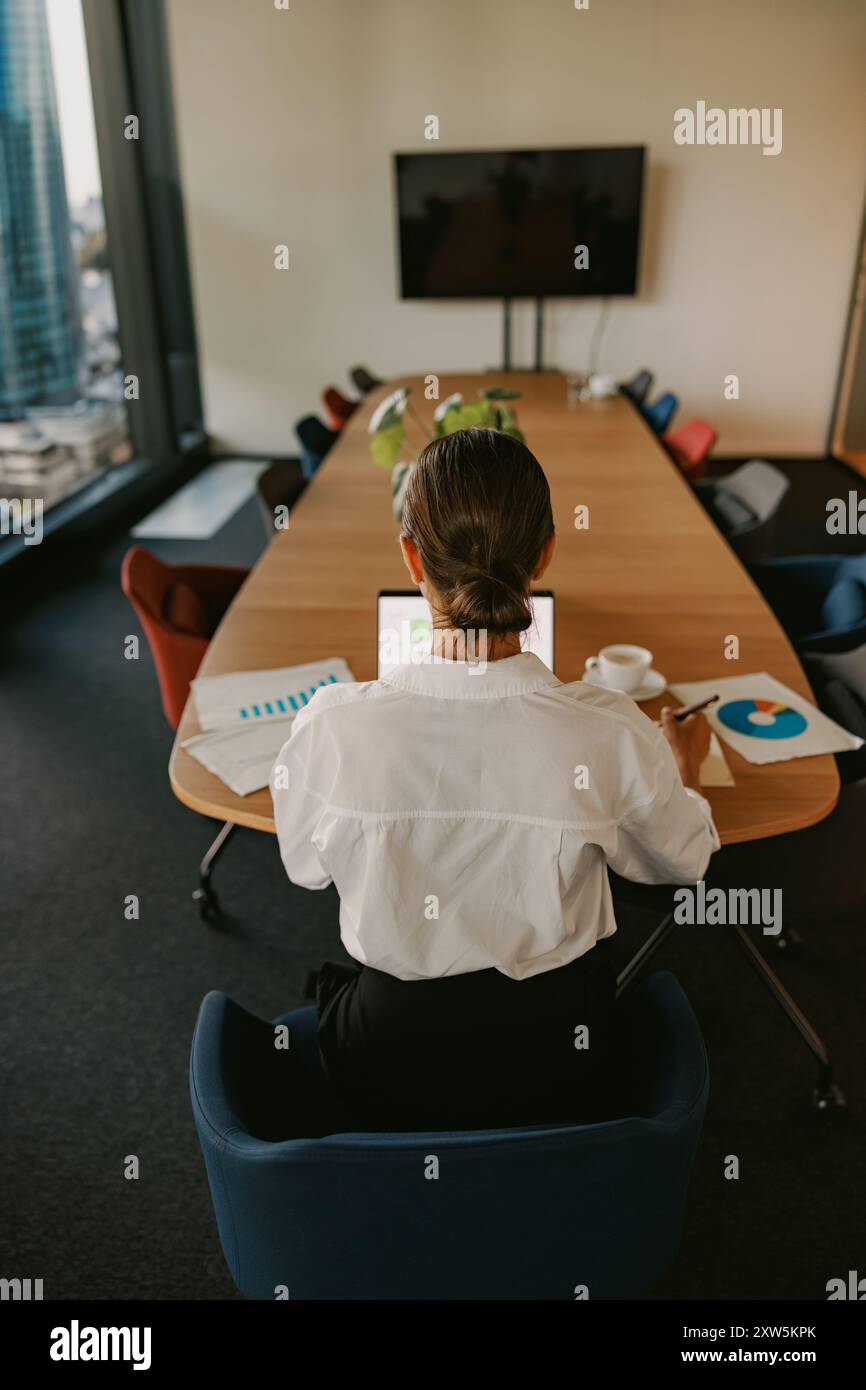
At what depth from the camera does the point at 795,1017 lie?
2092 millimetres

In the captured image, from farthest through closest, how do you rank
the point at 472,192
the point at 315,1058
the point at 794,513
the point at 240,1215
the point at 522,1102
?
1. the point at 472,192
2. the point at 794,513
3. the point at 315,1058
4. the point at 522,1102
5. the point at 240,1215

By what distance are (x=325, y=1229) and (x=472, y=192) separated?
6.60m

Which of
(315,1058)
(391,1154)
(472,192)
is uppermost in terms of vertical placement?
(472,192)

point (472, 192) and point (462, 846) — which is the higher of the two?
point (472, 192)

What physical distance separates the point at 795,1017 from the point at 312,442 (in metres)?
3.29

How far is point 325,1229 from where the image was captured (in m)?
1.05

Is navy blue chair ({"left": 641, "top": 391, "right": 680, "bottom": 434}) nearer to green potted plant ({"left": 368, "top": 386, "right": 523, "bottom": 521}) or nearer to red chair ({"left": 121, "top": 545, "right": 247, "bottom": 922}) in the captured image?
green potted plant ({"left": 368, "top": 386, "right": 523, "bottom": 521})

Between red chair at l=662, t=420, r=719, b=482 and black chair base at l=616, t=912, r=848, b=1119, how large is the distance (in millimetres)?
2458

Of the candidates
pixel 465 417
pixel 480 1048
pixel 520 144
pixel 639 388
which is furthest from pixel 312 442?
pixel 480 1048

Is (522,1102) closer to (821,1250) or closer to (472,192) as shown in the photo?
(821,1250)

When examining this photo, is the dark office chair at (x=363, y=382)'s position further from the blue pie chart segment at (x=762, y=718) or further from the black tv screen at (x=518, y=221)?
the blue pie chart segment at (x=762, y=718)

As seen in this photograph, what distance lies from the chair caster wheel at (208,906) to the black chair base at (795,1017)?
3.52ft

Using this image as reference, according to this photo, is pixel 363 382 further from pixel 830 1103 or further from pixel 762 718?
pixel 830 1103
